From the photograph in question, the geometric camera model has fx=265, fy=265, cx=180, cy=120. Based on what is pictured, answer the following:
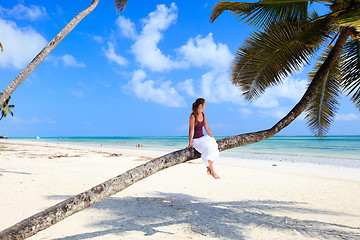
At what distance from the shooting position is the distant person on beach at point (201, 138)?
3.76 meters

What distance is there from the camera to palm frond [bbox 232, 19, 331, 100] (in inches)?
205

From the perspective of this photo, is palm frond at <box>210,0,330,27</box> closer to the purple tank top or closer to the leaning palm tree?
the leaning palm tree

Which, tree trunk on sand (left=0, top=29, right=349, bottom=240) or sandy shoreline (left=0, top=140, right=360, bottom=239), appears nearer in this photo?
tree trunk on sand (left=0, top=29, right=349, bottom=240)

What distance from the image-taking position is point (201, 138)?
12.7 feet

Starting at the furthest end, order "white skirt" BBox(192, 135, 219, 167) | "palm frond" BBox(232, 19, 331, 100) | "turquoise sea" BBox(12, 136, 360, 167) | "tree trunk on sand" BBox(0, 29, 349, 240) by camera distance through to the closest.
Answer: "turquoise sea" BBox(12, 136, 360, 167)
"palm frond" BBox(232, 19, 331, 100)
"white skirt" BBox(192, 135, 219, 167)
"tree trunk on sand" BBox(0, 29, 349, 240)

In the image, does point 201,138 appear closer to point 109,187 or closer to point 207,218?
point 109,187

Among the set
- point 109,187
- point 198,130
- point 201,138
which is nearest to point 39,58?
point 109,187

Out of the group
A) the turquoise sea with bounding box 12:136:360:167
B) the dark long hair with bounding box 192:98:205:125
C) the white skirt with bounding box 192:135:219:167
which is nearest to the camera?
the white skirt with bounding box 192:135:219:167

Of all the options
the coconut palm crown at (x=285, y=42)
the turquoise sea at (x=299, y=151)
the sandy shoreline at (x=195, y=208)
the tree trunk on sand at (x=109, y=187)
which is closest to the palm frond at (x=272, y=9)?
the coconut palm crown at (x=285, y=42)

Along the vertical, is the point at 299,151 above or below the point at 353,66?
below

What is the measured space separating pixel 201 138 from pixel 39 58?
3.23 meters

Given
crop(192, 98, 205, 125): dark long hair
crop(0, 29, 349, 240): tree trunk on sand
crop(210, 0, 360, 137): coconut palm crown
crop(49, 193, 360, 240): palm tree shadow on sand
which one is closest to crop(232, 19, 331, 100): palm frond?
crop(210, 0, 360, 137): coconut palm crown

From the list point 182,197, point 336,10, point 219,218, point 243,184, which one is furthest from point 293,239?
point 243,184

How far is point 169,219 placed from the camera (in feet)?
21.2
